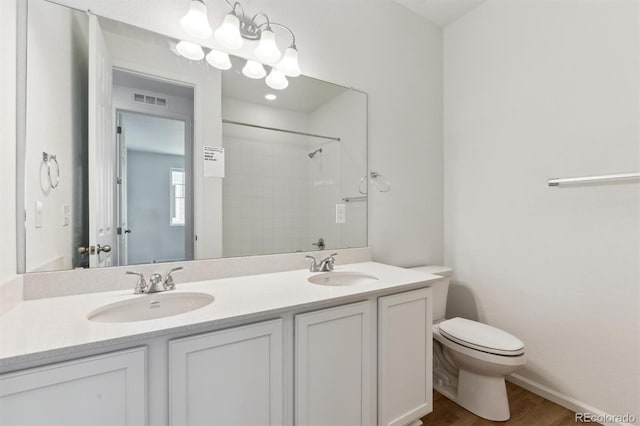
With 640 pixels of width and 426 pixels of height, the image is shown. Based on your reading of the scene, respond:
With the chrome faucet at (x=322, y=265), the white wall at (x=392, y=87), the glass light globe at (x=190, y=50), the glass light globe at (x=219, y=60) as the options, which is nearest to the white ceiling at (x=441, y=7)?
the white wall at (x=392, y=87)

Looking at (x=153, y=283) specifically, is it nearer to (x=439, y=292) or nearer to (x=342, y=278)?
(x=342, y=278)

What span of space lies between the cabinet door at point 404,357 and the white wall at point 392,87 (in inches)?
24.4

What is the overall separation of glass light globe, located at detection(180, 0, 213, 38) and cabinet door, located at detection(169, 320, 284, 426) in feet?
4.18

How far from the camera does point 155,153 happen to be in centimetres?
135

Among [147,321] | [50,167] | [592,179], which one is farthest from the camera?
[592,179]

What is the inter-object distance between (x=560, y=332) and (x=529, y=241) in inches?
21.2

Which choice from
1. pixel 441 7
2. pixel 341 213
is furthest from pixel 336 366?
pixel 441 7

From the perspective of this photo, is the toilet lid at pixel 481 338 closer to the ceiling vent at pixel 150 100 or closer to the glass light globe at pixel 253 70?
the glass light globe at pixel 253 70

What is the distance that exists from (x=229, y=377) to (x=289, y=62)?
148cm

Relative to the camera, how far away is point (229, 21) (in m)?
1.36

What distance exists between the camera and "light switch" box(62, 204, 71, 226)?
1131mm

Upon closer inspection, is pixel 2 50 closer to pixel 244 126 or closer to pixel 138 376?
pixel 244 126

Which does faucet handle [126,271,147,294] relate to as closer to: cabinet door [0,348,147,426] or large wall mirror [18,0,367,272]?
large wall mirror [18,0,367,272]

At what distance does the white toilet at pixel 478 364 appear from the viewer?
1.48m
